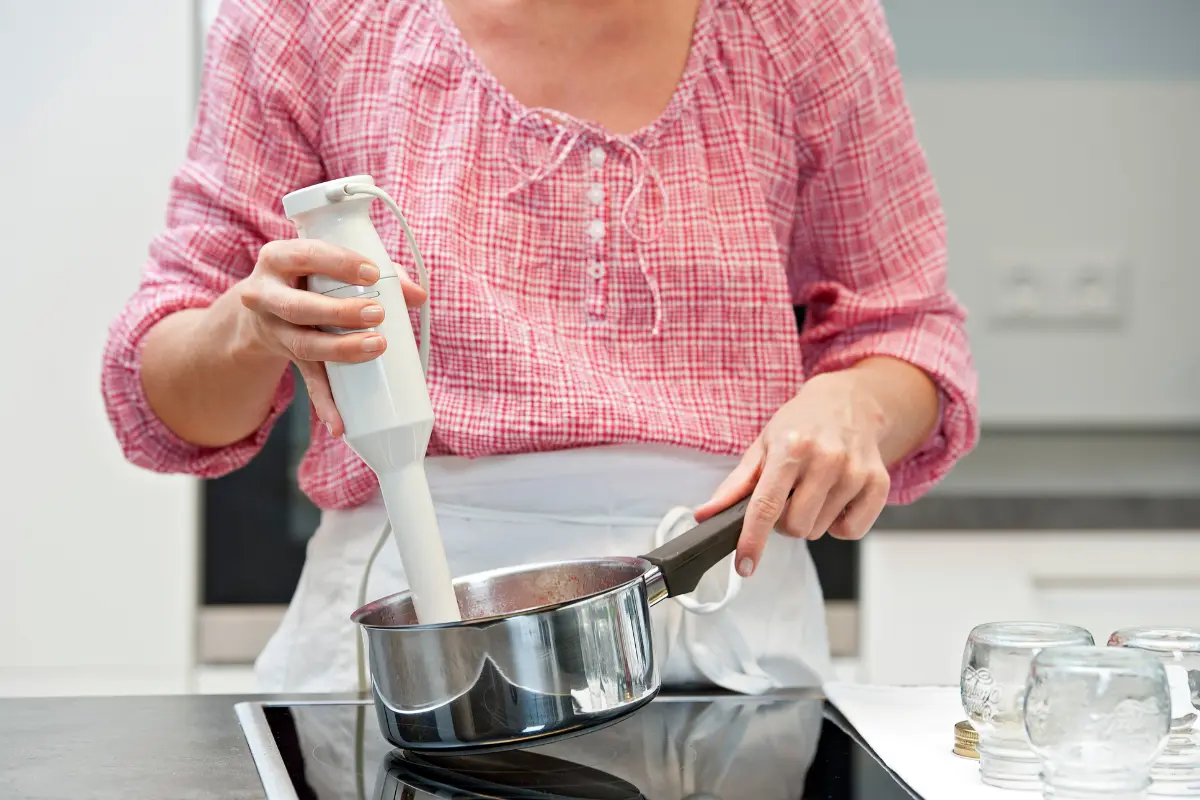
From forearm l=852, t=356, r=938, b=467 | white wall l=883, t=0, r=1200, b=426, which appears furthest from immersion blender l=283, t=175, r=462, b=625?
white wall l=883, t=0, r=1200, b=426

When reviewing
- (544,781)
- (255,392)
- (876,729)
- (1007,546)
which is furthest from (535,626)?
(1007,546)

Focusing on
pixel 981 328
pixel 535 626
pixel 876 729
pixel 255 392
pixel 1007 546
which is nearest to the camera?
pixel 535 626

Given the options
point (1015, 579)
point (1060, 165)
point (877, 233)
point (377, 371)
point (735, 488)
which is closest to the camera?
point (377, 371)

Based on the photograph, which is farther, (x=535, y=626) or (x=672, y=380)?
(x=672, y=380)

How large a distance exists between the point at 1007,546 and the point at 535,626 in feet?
3.32

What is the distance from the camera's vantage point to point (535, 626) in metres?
0.51

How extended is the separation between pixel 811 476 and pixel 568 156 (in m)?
0.28

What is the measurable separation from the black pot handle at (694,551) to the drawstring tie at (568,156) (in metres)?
0.22

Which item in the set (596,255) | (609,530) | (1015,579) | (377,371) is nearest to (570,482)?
(609,530)

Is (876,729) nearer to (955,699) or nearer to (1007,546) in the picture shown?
(955,699)

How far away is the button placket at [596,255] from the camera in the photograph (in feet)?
2.70

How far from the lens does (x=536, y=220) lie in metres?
0.82

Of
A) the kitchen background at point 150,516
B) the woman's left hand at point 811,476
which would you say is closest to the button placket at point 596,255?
the woman's left hand at point 811,476

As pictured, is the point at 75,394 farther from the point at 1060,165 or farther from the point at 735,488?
the point at 1060,165
